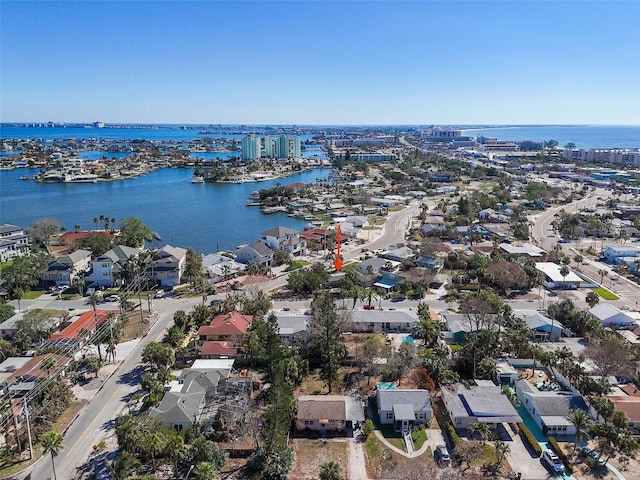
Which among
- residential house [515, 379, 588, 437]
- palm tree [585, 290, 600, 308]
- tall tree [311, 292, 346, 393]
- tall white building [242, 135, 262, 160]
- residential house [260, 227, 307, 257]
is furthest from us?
tall white building [242, 135, 262, 160]

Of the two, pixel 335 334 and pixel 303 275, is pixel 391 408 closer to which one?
pixel 335 334

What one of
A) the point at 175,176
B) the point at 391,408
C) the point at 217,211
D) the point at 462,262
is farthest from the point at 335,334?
the point at 175,176

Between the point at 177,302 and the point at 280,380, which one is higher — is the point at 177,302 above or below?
below

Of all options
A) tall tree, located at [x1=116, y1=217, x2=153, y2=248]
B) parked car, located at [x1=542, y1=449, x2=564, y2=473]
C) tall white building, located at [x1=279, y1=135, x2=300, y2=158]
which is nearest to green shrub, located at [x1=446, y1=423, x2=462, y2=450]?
parked car, located at [x1=542, y1=449, x2=564, y2=473]

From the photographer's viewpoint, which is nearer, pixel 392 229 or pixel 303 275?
pixel 303 275

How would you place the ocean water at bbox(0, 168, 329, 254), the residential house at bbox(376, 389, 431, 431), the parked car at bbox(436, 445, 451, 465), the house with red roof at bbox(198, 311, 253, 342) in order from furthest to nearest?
the ocean water at bbox(0, 168, 329, 254)
the house with red roof at bbox(198, 311, 253, 342)
the residential house at bbox(376, 389, 431, 431)
the parked car at bbox(436, 445, 451, 465)

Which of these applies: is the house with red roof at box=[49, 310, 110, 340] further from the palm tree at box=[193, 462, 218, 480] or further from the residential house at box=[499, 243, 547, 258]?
the residential house at box=[499, 243, 547, 258]
